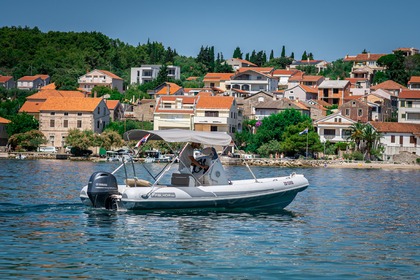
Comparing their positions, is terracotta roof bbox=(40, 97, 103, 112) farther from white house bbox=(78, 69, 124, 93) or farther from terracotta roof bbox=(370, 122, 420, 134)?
white house bbox=(78, 69, 124, 93)

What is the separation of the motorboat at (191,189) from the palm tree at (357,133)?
2264 inches

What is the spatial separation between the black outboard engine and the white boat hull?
197 mm

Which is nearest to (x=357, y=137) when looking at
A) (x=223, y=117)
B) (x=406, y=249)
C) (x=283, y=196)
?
(x=223, y=117)

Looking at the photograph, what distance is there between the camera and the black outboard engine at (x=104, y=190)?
24.8 m

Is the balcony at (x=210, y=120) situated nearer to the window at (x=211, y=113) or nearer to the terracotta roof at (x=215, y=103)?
the window at (x=211, y=113)

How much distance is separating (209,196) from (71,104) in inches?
2671

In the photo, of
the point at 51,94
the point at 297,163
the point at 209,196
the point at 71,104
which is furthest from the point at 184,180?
the point at 51,94

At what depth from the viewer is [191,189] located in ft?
84.1

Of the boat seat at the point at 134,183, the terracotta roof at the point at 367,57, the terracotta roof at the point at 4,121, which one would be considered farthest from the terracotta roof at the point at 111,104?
the boat seat at the point at 134,183

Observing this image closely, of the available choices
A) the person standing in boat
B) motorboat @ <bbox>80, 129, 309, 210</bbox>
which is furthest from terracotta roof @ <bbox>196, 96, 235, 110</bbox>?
the person standing in boat

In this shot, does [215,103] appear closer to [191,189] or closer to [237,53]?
[191,189]

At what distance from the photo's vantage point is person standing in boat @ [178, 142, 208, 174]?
26406 mm

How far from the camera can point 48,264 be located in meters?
17.2

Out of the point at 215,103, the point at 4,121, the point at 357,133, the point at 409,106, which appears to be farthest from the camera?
the point at 409,106
